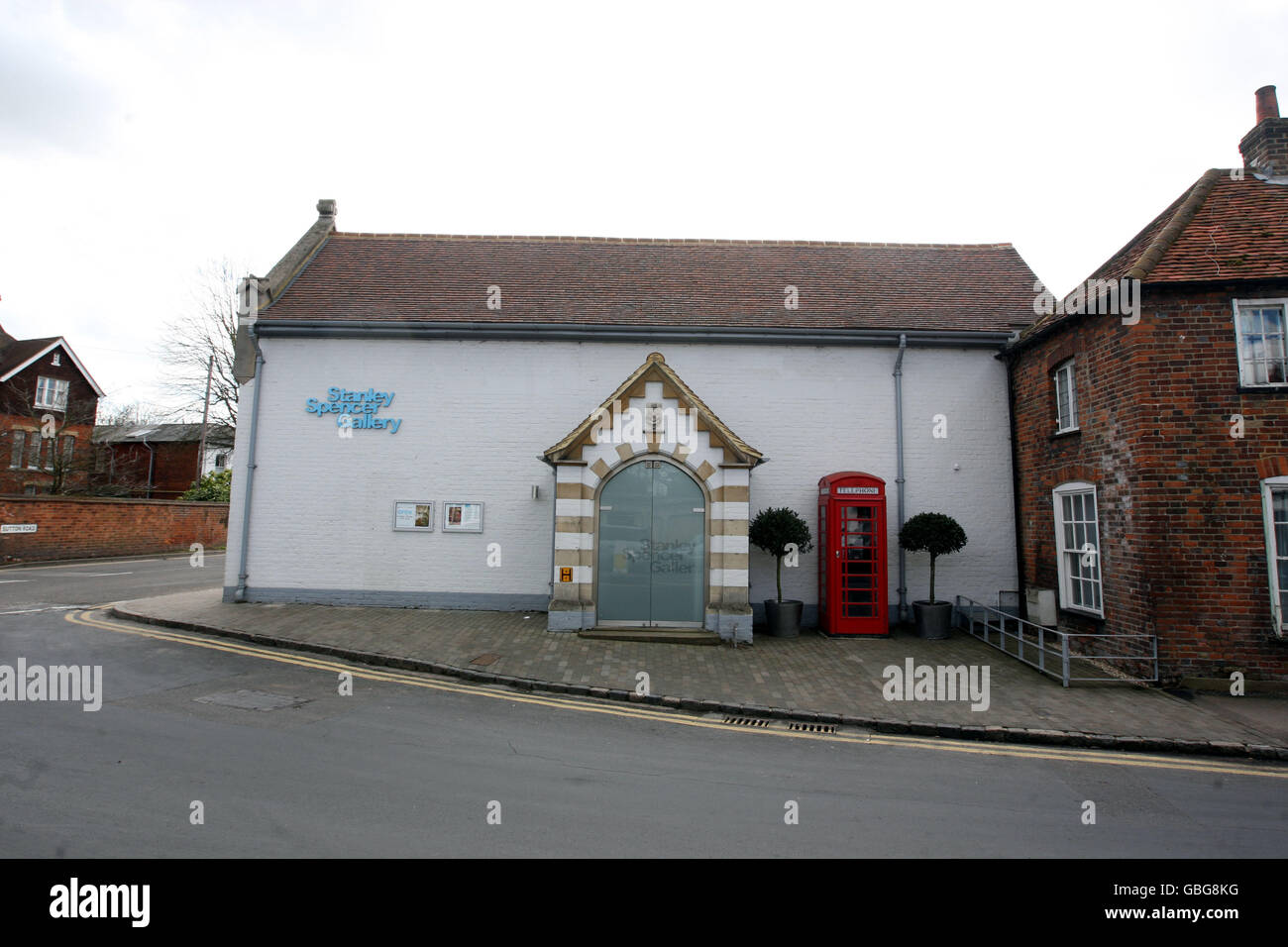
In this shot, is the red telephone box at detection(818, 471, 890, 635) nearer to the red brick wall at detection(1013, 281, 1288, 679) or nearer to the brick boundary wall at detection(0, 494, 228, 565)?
the red brick wall at detection(1013, 281, 1288, 679)

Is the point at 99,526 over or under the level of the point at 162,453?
under

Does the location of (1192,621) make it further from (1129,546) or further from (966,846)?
(966,846)

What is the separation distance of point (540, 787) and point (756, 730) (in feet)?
9.60

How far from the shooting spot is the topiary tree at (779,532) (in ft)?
39.0

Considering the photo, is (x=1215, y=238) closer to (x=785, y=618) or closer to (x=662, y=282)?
(x=785, y=618)

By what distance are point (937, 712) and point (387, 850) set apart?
21.3 ft

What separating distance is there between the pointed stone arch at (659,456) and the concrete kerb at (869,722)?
2609mm

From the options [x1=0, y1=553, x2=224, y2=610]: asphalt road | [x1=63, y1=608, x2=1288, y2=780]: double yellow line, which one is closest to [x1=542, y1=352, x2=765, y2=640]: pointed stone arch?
[x1=63, y1=608, x2=1288, y2=780]: double yellow line

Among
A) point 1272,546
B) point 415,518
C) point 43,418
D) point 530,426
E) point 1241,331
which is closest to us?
point 1272,546

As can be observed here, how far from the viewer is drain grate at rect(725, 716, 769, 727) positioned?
7.62 meters

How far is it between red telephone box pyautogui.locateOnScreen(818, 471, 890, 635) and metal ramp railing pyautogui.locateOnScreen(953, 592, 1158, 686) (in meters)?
1.85

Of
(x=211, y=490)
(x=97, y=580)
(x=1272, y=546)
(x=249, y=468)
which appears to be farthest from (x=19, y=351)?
(x=1272, y=546)

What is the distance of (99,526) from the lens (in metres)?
24.9

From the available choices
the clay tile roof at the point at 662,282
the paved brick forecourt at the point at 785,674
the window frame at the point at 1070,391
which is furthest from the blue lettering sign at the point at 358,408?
the window frame at the point at 1070,391
